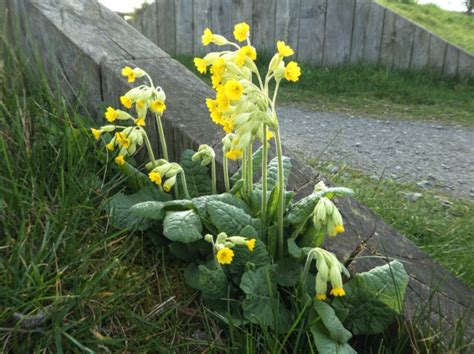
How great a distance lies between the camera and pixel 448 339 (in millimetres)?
1743

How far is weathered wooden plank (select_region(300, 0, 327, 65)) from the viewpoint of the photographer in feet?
25.1

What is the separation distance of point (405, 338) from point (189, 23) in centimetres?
705

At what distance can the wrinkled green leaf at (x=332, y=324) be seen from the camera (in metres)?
1.60

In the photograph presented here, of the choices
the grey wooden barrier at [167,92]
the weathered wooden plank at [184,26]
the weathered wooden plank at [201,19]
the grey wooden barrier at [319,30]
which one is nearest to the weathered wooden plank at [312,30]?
the grey wooden barrier at [319,30]

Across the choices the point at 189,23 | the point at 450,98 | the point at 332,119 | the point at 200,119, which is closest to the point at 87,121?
the point at 200,119

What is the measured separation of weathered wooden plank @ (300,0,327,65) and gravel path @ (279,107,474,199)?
2094 mm

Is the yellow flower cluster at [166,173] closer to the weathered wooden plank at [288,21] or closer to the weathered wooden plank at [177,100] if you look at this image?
the weathered wooden plank at [177,100]

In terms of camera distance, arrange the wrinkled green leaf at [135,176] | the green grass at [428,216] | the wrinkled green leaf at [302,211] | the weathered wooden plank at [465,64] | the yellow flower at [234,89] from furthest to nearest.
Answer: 1. the weathered wooden plank at [465,64]
2. the green grass at [428,216]
3. the wrinkled green leaf at [135,176]
4. the wrinkled green leaf at [302,211]
5. the yellow flower at [234,89]

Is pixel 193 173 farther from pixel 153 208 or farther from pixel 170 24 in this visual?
pixel 170 24

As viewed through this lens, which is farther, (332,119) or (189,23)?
(189,23)

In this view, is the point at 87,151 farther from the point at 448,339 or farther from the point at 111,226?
the point at 448,339

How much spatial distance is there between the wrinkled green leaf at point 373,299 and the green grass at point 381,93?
4.24m

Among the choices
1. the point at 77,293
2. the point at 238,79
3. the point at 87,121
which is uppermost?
the point at 238,79

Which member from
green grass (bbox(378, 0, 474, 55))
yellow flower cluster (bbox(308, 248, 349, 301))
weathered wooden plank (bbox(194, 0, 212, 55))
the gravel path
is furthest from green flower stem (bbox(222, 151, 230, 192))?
green grass (bbox(378, 0, 474, 55))
